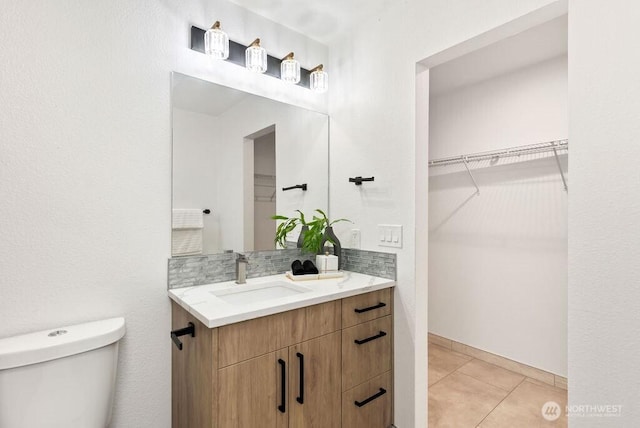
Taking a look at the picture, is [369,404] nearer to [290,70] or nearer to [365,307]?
[365,307]

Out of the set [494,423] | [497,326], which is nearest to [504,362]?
[497,326]

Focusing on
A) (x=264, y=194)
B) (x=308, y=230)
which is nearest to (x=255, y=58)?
(x=264, y=194)

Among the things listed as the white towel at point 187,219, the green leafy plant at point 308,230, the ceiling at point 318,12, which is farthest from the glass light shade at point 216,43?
the green leafy plant at point 308,230

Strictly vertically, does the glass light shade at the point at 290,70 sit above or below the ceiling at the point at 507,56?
below

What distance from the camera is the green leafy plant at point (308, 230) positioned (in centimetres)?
189

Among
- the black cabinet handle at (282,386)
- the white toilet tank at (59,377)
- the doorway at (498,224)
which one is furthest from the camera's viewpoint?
the doorway at (498,224)

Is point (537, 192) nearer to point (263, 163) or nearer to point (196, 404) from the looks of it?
point (263, 163)

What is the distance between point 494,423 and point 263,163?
6.61 feet

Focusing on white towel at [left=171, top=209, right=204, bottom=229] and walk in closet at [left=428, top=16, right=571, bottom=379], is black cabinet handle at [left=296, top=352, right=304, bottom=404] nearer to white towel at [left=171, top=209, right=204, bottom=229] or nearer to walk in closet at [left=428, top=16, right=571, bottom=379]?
white towel at [left=171, top=209, right=204, bottom=229]

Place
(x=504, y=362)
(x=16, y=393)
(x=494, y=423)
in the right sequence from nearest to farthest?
(x=16, y=393) → (x=494, y=423) → (x=504, y=362)

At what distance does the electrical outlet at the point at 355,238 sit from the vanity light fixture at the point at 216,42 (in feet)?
3.89

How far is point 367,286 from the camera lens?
1.57 metres

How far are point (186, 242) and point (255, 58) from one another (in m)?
1.02

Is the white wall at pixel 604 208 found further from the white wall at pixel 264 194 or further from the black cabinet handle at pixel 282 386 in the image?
the white wall at pixel 264 194
